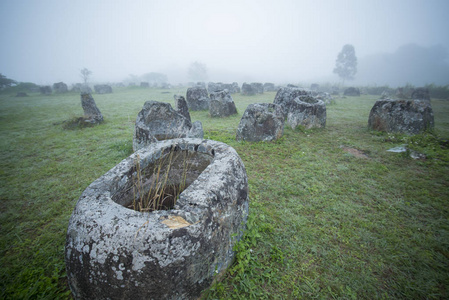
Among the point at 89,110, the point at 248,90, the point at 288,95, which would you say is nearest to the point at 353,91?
the point at 248,90

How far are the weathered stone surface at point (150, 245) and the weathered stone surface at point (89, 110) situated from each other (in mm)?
8252

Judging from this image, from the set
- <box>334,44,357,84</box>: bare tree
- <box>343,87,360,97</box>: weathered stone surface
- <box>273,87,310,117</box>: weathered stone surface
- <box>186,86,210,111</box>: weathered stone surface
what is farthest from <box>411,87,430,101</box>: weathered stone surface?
<box>334,44,357,84</box>: bare tree

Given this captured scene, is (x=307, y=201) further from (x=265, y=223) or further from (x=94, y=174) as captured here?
(x=94, y=174)

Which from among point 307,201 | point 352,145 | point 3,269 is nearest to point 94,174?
point 3,269

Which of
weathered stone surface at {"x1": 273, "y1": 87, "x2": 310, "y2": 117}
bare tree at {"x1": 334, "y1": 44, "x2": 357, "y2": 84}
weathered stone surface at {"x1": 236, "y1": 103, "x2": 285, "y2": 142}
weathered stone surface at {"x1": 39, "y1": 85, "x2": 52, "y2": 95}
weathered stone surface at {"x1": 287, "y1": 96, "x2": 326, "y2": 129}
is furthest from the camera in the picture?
bare tree at {"x1": 334, "y1": 44, "x2": 357, "y2": 84}

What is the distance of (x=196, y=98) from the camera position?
11.8m

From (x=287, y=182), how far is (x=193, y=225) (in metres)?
2.83

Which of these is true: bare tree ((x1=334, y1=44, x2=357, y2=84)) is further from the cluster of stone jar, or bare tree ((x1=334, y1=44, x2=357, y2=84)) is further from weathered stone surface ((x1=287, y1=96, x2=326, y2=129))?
the cluster of stone jar

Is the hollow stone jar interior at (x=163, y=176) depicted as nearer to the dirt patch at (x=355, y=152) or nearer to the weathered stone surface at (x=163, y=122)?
the weathered stone surface at (x=163, y=122)

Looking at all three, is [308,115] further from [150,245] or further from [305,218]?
[150,245]

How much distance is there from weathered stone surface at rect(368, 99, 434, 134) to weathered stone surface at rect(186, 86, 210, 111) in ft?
29.6

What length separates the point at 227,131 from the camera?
7.25 meters

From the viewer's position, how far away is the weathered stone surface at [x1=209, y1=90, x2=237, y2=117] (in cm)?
959

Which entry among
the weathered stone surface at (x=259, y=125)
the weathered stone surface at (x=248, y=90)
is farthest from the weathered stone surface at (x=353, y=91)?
the weathered stone surface at (x=259, y=125)
